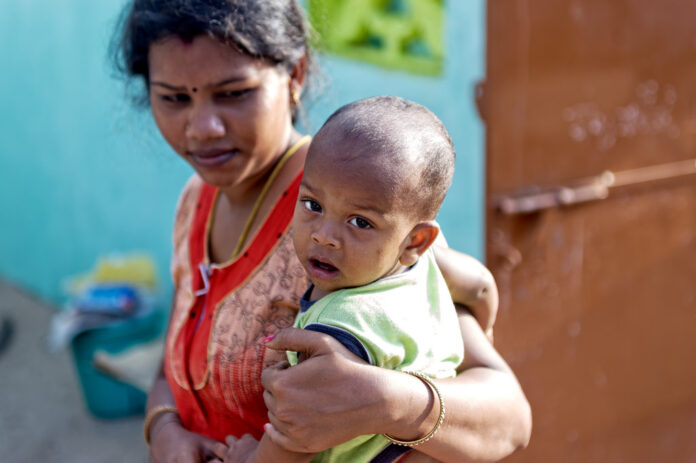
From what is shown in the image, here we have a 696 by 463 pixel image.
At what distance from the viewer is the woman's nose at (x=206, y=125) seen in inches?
59.2

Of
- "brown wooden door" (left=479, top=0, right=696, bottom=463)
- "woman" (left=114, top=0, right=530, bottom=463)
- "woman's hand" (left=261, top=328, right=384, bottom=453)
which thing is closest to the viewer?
"woman's hand" (left=261, top=328, right=384, bottom=453)

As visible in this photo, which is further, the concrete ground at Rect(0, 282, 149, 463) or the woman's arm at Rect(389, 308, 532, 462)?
the concrete ground at Rect(0, 282, 149, 463)

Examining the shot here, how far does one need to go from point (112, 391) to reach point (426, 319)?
3.50 m

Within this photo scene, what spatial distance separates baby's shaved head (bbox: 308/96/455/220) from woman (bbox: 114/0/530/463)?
0.76ft

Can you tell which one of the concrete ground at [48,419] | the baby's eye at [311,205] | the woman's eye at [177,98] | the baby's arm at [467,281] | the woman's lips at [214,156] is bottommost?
the concrete ground at [48,419]

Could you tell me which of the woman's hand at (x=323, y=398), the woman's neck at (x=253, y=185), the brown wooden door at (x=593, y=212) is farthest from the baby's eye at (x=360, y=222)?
the brown wooden door at (x=593, y=212)

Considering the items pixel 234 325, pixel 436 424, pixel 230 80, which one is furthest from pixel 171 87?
pixel 436 424

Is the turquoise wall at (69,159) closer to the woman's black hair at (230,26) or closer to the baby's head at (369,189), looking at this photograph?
the woman's black hair at (230,26)

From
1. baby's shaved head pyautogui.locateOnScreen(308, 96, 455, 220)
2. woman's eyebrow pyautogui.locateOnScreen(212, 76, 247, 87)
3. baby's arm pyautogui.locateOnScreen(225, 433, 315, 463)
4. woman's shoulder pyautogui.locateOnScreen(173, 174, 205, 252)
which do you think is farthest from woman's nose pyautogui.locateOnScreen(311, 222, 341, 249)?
woman's shoulder pyautogui.locateOnScreen(173, 174, 205, 252)

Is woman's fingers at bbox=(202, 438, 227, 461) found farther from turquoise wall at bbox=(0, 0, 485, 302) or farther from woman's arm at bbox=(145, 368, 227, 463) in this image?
turquoise wall at bbox=(0, 0, 485, 302)

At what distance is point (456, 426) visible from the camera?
1277mm

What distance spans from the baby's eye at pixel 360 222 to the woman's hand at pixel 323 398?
0.19 m

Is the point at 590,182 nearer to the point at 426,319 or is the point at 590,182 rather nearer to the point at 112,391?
the point at 426,319

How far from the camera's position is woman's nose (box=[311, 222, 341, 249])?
3.91 ft
